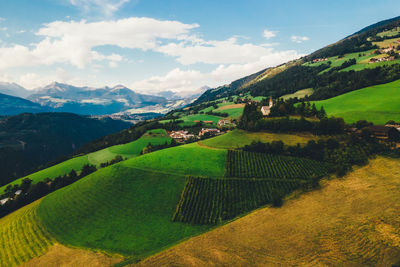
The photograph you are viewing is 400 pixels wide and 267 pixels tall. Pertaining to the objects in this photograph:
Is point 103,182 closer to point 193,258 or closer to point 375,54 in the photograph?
point 193,258

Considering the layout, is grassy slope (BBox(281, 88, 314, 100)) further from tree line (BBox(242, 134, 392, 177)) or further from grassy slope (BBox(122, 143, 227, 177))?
grassy slope (BBox(122, 143, 227, 177))

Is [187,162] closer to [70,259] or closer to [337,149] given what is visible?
[70,259]

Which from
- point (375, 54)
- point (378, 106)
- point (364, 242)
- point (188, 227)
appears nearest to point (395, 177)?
point (364, 242)

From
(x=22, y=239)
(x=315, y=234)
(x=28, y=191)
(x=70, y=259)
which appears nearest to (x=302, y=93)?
(x=315, y=234)

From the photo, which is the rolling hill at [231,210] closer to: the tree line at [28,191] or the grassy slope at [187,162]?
the grassy slope at [187,162]

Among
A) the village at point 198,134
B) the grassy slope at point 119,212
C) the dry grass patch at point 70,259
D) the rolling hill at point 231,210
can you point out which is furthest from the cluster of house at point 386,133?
the village at point 198,134

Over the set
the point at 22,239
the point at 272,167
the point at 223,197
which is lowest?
the point at 22,239
